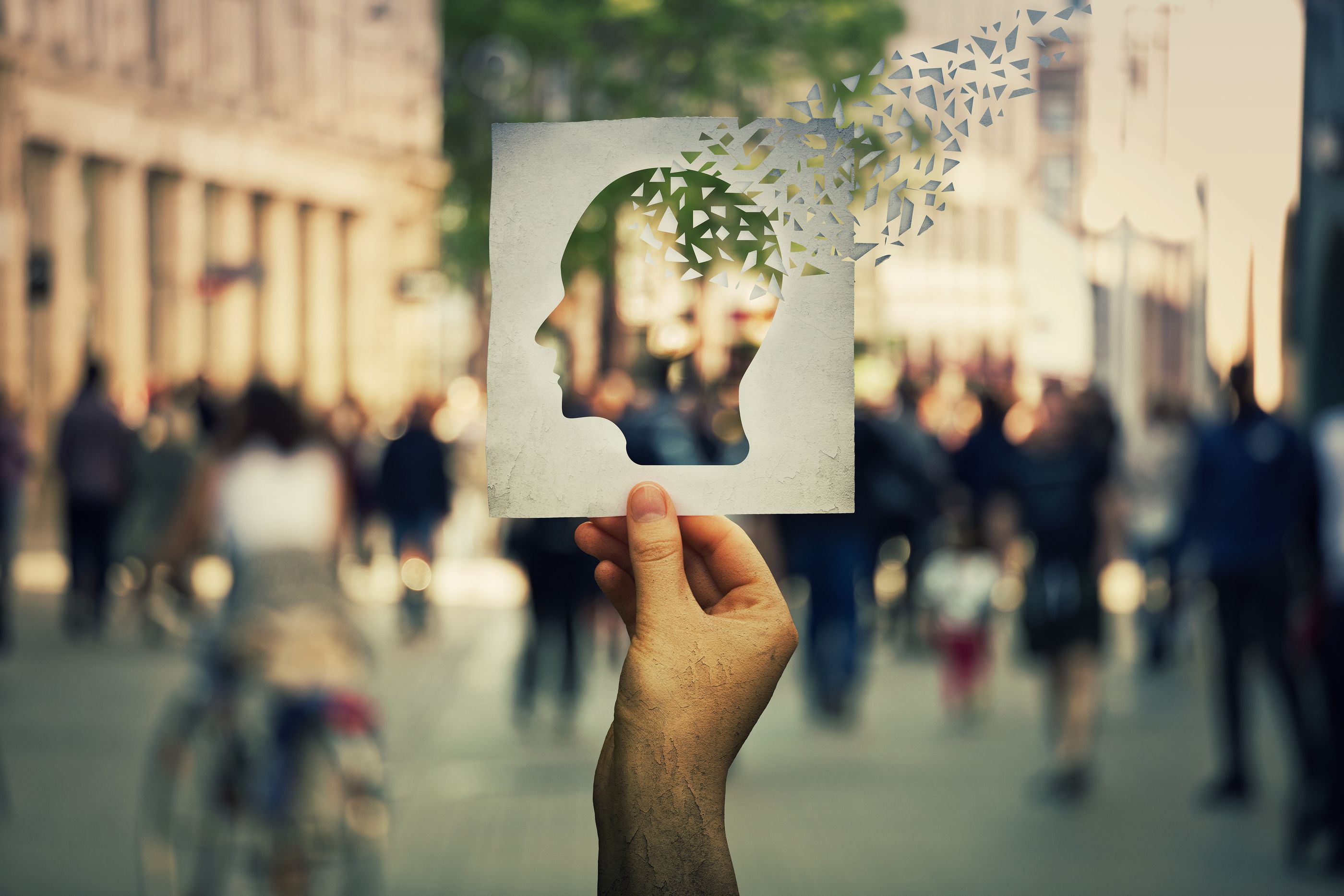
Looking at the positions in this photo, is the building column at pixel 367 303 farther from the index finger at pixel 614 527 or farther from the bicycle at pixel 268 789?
the index finger at pixel 614 527

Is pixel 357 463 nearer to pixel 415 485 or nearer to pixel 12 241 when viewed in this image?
pixel 415 485

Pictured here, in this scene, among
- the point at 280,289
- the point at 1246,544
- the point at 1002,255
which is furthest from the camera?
the point at 1002,255

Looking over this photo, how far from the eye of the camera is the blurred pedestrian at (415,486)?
50.3 ft

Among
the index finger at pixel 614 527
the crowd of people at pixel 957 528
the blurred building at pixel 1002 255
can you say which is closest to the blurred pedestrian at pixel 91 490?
the crowd of people at pixel 957 528

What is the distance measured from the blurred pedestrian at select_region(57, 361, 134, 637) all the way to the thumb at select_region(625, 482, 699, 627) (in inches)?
514

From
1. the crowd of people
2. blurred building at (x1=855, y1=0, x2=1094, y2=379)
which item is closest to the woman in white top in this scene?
the crowd of people

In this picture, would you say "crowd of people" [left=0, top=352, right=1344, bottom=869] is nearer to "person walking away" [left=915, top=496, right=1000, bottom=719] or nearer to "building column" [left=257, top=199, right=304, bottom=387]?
"person walking away" [left=915, top=496, right=1000, bottom=719]

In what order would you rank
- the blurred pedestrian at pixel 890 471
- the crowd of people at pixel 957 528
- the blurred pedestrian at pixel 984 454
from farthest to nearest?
the blurred pedestrian at pixel 984 454 → the blurred pedestrian at pixel 890 471 → the crowd of people at pixel 957 528

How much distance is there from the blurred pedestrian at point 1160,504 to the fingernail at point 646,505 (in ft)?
36.0

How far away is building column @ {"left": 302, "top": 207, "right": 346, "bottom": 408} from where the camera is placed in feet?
107

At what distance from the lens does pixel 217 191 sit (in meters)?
29.2

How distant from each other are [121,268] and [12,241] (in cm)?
425

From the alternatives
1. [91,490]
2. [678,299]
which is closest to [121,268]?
[91,490]

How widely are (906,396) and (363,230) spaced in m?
24.0
